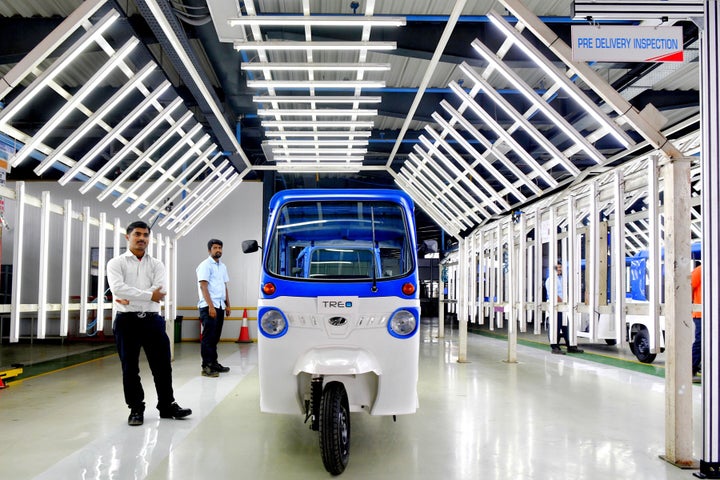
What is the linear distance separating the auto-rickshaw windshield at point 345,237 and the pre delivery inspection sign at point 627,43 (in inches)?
67.6

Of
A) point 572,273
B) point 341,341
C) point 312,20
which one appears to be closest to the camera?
point 341,341

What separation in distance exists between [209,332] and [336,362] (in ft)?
13.6

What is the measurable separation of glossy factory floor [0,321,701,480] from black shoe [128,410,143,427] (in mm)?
56

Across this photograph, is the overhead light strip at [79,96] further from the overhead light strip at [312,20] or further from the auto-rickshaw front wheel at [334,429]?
the auto-rickshaw front wheel at [334,429]

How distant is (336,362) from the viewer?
388cm

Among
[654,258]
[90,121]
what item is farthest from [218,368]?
[654,258]

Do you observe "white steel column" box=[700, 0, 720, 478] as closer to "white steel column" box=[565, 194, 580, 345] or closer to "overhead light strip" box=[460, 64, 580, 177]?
"white steel column" box=[565, 194, 580, 345]

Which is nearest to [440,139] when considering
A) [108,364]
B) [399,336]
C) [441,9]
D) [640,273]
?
[441,9]

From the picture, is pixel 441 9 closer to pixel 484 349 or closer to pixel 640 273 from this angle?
pixel 640 273

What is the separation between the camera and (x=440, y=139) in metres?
6.77

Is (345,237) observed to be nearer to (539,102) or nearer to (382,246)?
(382,246)

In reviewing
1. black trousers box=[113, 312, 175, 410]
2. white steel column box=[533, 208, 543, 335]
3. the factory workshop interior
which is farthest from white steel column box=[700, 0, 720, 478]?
black trousers box=[113, 312, 175, 410]

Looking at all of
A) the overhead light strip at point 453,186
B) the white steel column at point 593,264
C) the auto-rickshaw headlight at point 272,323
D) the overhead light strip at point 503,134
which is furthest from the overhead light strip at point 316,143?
the auto-rickshaw headlight at point 272,323

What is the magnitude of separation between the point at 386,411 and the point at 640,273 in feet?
24.4
